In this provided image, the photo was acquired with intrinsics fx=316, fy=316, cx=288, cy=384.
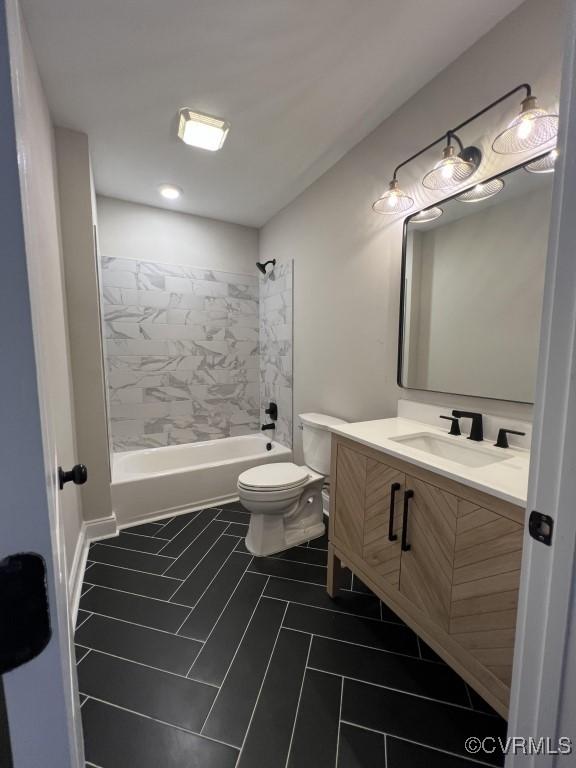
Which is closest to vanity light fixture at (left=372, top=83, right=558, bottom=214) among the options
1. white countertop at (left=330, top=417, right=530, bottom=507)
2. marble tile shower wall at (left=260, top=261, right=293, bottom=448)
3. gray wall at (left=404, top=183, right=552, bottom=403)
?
gray wall at (left=404, top=183, right=552, bottom=403)

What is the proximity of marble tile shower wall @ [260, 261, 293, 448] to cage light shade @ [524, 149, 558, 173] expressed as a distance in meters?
1.83

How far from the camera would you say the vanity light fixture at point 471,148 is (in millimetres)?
1113

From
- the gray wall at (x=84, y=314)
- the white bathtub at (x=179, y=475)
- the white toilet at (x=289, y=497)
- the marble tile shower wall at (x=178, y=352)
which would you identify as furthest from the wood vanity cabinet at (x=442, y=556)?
the marble tile shower wall at (x=178, y=352)

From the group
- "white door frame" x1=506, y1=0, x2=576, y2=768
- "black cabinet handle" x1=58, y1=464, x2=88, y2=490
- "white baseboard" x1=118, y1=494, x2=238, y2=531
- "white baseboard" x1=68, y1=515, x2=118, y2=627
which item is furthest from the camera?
"white baseboard" x1=118, y1=494, x2=238, y2=531

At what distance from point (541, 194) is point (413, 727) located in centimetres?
200

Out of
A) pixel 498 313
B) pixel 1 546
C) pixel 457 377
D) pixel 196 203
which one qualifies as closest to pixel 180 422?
pixel 196 203

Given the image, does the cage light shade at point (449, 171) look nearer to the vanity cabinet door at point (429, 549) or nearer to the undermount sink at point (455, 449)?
the undermount sink at point (455, 449)

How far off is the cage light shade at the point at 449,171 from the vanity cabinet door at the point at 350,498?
130cm

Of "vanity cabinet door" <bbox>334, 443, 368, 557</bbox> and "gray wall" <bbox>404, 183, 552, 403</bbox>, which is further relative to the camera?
"vanity cabinet door" <bbox>334, 443, 368, 557</bbox>

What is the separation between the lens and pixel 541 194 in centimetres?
122

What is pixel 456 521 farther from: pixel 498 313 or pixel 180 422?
pixel 180 422

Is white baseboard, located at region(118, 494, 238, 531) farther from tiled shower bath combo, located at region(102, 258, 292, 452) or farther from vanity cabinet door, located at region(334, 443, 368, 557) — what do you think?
vanity cabinet door, located at region(334, 443, 368, 557)

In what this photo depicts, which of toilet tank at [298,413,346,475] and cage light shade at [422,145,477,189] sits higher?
cage light shade at [422,145,477,189]

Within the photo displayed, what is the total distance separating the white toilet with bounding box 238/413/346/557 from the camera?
1.94 m
